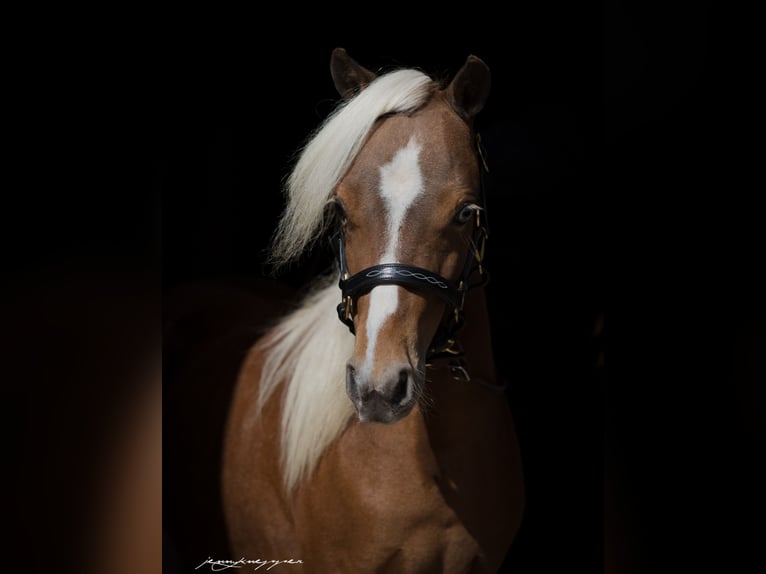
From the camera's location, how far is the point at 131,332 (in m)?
1.98

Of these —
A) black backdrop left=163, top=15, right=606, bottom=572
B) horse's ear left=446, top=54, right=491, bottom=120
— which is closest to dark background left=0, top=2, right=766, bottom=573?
black backdrop left=163, top=15, right=606, bottom=572

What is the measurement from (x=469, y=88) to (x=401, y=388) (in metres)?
0.83

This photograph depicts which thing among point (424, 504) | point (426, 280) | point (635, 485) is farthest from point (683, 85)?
point (424, 504)

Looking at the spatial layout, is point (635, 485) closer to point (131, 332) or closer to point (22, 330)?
point (131, 332)

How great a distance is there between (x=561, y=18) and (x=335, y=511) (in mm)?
1683

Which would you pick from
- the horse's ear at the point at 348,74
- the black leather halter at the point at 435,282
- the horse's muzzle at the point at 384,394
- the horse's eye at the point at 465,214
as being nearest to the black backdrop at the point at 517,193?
the horse's ear at the point at 348,74

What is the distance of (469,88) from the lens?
6.12 ft

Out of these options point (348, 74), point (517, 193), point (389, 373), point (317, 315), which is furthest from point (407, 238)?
point (517, 193)

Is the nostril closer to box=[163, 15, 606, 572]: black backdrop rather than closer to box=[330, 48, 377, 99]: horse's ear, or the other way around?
box=[330, 48, 377, 99]: horse's ear

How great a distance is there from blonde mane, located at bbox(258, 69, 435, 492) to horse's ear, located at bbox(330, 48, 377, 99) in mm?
50

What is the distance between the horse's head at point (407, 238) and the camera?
5.13 ft

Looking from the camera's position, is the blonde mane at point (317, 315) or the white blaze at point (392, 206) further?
the blonde mane at point (317, 315)

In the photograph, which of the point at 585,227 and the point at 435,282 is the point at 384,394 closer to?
the point at 435,282

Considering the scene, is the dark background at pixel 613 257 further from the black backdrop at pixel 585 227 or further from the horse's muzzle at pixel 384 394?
the horse's muzzle at pixel 384 394
